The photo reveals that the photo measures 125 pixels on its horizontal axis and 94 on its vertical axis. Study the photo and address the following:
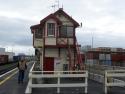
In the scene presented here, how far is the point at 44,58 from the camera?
3584 cm

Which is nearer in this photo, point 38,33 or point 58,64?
point 58,64

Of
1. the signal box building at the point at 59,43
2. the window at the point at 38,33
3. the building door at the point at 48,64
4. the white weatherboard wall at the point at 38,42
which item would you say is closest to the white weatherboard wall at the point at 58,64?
the signal box building at the point at 59,43

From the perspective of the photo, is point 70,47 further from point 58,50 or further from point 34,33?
point 34,33

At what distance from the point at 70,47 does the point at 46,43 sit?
2292 mm

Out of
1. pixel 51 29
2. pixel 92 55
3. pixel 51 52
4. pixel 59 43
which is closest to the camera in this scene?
pixel 59 43

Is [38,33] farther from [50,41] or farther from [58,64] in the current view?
[58,64]

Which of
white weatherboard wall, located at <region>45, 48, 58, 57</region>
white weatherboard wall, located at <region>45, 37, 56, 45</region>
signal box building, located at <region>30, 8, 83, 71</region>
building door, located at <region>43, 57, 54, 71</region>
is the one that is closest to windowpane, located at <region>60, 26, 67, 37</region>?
signal box building, located at <region>30, 8, 83, 71</region>

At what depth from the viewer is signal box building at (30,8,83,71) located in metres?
35.5

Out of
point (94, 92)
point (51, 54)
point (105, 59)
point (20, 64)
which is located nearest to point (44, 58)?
point (51, 54)

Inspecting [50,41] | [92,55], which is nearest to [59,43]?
[50,41]

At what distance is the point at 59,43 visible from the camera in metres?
35.7

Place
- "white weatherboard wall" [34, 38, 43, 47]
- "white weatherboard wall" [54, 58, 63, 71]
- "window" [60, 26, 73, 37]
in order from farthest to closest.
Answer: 1. "white weatherboard wall" [34, 38, 43, 47]
2. "window" [60, 26, 73, 37]
3. "white weatherboard wall" [54, 58, 63, 71]

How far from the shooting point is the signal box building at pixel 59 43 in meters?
35.5

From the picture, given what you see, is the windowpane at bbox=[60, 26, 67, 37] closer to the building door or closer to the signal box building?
the signal box building
